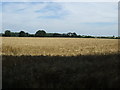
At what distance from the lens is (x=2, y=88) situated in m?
6.47

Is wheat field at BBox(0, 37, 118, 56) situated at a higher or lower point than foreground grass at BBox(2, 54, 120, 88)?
higher

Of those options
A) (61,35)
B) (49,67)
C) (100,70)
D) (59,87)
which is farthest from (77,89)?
(61,35)

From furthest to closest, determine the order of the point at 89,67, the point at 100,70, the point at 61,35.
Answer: the point at 61,35 < the point at 89,67 < the point at 100,70

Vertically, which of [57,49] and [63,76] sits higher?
[57,49]

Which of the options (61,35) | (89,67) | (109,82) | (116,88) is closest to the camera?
(116,88)

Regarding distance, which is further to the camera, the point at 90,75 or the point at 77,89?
the point at 90,75

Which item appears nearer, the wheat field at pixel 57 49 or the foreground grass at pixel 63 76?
the foreground grass at pixel 63 76

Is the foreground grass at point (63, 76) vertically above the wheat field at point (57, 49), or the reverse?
the wheat field at point (57, 49)

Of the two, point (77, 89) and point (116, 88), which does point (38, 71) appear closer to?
point (77, 89)

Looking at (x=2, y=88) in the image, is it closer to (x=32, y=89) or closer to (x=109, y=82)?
(x=32, y=89)

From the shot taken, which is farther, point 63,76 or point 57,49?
point 57,49

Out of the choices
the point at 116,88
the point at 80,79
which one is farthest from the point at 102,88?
the point at 80,79

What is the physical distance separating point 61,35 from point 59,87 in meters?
78.2

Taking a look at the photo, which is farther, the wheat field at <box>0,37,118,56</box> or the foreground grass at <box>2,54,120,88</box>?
the wheat field at <box>0,37,118,56</box>
